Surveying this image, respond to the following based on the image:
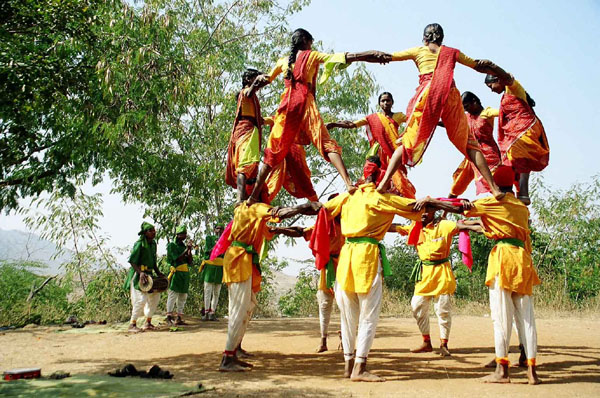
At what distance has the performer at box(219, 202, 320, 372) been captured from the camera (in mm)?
5801

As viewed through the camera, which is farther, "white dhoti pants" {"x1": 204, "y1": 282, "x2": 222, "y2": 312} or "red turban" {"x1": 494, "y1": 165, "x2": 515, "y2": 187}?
"white dhoti pants" {"x1": 204, "y1": 282, "x2": 222, "y2": 312}

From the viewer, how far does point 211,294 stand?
38.7ft

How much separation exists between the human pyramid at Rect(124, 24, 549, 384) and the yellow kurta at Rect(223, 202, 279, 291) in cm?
1

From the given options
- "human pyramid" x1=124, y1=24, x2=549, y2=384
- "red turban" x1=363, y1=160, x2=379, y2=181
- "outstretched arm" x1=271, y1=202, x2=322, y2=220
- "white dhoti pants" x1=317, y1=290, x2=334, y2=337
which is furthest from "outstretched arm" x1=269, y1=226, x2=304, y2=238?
"white dhoti pants" x1=317, y1=290, x2=334, y2=337

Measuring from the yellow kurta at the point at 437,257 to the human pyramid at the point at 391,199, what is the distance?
15mm

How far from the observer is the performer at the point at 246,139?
261 inches

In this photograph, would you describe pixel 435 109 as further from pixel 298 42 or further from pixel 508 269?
pixel 298 42

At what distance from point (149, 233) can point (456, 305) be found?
8948 millimetres

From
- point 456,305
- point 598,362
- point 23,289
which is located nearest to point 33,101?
point 598,362

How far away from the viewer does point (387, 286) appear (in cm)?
1662

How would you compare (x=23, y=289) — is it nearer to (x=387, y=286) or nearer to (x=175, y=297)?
(x=175, y=297)

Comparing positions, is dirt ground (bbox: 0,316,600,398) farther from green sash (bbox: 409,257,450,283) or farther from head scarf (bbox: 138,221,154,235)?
head scarf (bbox: 138,221,154,235)

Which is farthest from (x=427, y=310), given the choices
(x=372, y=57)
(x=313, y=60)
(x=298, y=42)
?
(x=298, y=42)

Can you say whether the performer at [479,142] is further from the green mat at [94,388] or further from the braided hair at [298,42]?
the green mat at [94,388]
